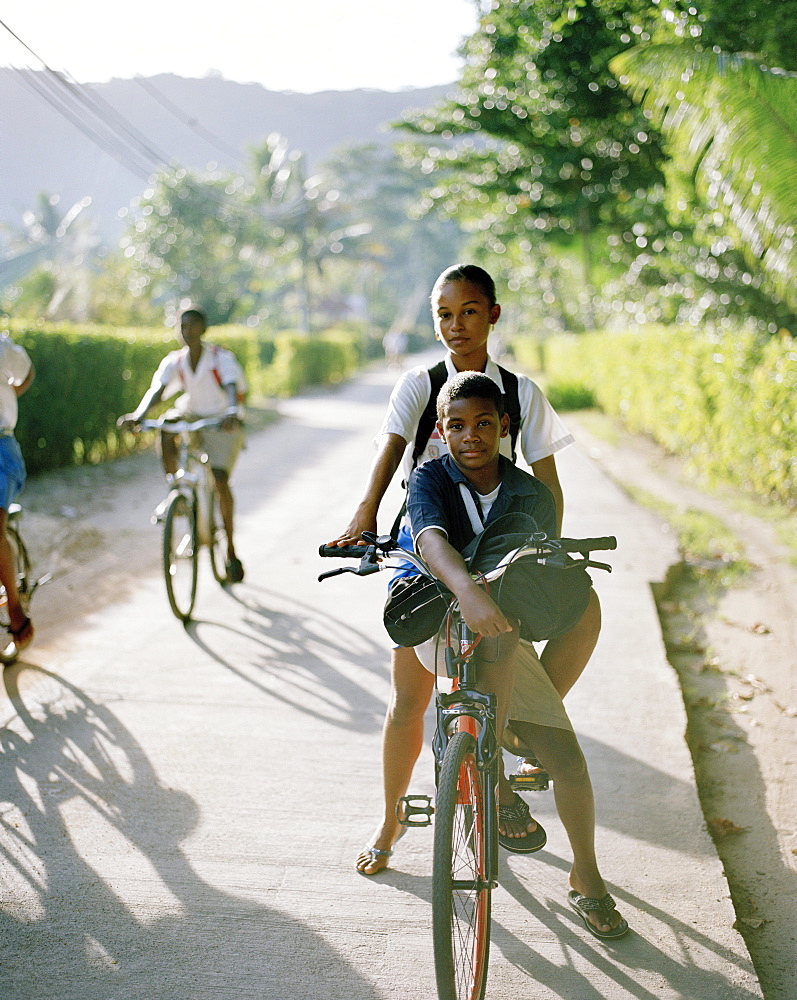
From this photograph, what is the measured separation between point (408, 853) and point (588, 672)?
2.12 meters

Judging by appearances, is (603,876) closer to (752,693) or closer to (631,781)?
(631,781)

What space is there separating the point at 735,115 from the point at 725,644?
4.08 metres

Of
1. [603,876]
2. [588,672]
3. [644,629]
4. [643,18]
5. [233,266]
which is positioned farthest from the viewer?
[233,266]

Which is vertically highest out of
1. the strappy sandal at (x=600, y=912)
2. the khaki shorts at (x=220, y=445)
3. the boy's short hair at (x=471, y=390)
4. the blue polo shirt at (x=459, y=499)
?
the boy's short hair at (x=471, y=390)

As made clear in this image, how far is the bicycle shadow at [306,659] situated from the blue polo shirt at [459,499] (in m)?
2.16

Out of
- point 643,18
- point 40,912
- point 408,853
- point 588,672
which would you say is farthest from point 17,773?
point 643,18

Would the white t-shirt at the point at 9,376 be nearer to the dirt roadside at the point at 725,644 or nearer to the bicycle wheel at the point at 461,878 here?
the dirt roadside at the point at 725,644

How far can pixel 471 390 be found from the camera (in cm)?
274

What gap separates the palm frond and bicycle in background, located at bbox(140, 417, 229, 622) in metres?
4.29

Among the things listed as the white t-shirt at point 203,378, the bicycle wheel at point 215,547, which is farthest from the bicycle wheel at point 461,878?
the white t-shirt at point 203,378

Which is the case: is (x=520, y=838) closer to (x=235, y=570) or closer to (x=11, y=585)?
(x=11, y=585)

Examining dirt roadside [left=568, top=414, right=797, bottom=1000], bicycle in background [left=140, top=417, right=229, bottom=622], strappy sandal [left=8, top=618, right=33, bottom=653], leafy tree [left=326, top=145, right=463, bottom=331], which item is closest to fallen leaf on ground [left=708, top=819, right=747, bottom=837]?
dirt roadside [left=568, top=414, right=797, bottom=1000]

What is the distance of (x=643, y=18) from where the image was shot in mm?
9148

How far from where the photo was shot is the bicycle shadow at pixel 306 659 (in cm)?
502
